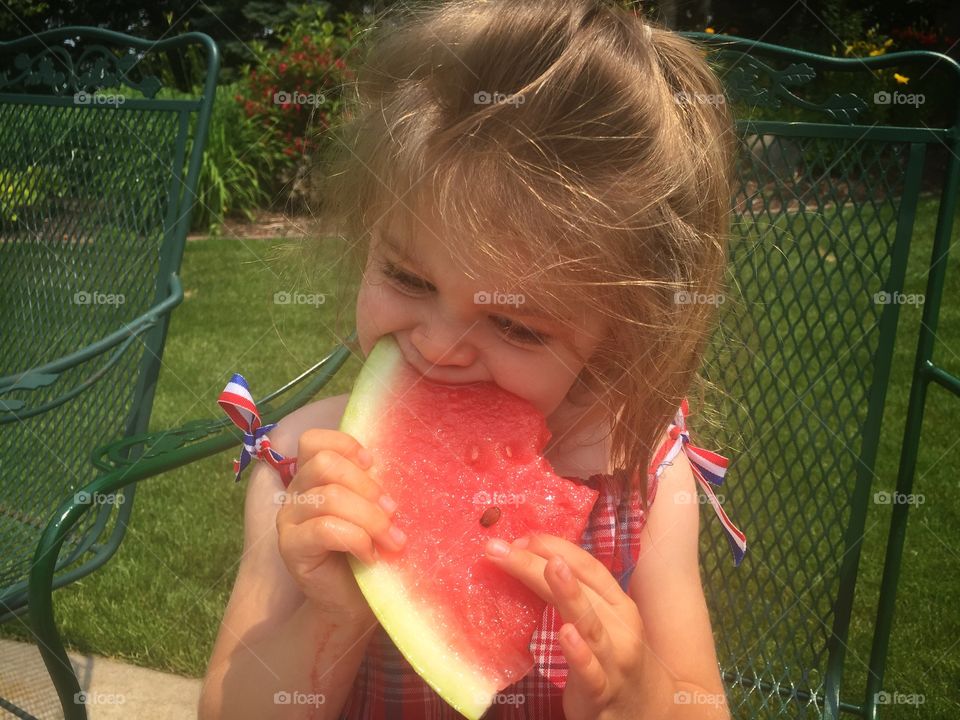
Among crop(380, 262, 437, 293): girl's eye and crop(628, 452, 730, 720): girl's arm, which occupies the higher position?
crop(380, 262, 437, 293): girl's eye

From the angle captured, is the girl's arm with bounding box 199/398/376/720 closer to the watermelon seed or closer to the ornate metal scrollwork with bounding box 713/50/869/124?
the watermelon seed

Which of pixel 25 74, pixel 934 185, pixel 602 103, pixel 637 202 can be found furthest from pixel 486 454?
pixel 934 185

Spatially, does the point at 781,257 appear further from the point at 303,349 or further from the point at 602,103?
the point at 303,349

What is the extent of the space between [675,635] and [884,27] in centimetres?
930

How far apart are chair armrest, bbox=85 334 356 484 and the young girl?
0.21 m

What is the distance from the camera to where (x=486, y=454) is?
1.53m

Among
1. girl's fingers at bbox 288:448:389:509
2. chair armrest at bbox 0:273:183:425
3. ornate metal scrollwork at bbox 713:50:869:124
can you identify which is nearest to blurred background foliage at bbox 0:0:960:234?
chair armrest at bbox 0:273:183:425

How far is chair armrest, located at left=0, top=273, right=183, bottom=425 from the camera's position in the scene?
168 centimetres

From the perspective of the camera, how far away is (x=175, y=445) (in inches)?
73.1

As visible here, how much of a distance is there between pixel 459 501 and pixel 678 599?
0.46 metres

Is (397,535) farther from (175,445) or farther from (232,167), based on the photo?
(232,167)

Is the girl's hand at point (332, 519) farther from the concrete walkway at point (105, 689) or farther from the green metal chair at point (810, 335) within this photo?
the concrete walkway at point (105, 689)

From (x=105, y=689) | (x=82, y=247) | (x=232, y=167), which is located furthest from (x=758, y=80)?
(x=232, y=167)

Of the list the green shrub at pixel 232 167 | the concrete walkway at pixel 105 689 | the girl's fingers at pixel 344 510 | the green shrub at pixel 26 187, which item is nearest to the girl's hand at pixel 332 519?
the girl's fingers at pixel 344 510
